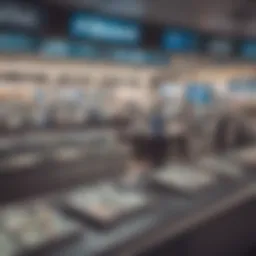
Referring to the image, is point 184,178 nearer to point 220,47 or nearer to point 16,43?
point 16,43

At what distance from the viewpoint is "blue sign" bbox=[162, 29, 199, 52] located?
1.88 m

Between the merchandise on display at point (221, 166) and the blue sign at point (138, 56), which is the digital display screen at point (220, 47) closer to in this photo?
the blue sign at point (138, 56)

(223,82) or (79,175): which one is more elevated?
(223,82)

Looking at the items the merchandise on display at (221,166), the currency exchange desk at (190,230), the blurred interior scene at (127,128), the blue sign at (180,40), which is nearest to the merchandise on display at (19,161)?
the blurred interior scene at (127,128)

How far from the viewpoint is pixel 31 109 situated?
1340 mm

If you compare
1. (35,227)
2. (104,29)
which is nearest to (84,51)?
(104,29)

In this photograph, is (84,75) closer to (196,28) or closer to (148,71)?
(148,71)

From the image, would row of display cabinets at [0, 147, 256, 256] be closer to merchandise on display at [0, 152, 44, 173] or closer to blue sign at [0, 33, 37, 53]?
merchandise on display at [0, 152, 44, 173]

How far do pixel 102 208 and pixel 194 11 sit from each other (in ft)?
4.30

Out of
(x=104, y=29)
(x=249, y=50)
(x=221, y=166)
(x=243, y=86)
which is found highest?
(x=104, y=29)

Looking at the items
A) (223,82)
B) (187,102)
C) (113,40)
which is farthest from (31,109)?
(223,82)

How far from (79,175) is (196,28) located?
0.98m

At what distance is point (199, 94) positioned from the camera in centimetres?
184

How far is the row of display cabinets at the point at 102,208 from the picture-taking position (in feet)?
2.87
